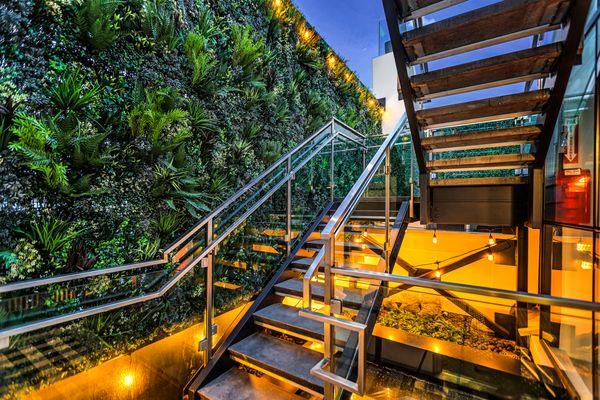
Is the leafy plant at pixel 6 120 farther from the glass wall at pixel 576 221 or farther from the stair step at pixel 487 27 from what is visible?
the glass wall at pixel 576 221

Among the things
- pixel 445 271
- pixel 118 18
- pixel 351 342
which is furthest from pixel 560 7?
pixel 445 271

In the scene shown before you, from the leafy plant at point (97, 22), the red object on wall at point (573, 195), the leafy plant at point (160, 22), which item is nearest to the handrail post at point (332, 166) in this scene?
the leafy plant at point (160, 22)

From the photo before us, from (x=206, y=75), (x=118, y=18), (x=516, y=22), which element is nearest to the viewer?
(x=516, y=22)

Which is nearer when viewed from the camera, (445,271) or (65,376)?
(65,376)

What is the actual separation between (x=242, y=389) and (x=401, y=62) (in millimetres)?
2855

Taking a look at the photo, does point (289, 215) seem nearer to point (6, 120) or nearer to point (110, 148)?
point (110, 148)

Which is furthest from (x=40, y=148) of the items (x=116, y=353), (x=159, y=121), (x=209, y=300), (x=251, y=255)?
(x=251, y=255)

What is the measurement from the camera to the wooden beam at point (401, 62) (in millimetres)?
1998

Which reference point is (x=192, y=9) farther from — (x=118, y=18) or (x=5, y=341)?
(x=5, y=341)

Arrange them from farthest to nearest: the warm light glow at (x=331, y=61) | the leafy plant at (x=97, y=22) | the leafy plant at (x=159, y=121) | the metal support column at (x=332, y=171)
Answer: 1. the warm light glow at (x=331, y=61)
2. the metal support column at (x=332, y=171)
3. the leafy plant at (x=159, y=121)
4. the leafy plant at (x=97, y=22)

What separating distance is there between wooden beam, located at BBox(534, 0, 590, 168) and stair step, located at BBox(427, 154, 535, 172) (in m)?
0.15

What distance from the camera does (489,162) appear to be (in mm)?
2785

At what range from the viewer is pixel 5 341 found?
4.79 ft

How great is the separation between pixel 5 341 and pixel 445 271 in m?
6.00
